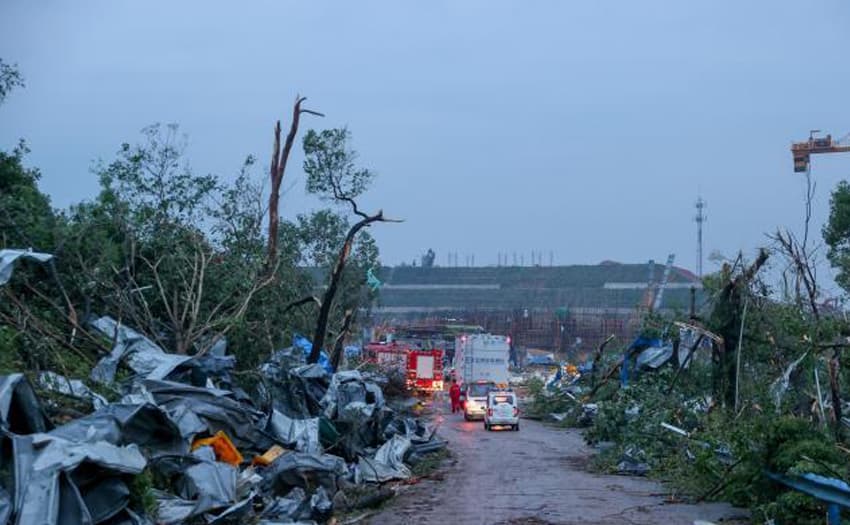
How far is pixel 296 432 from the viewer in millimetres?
17609

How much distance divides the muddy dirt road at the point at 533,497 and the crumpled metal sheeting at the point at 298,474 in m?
1.05

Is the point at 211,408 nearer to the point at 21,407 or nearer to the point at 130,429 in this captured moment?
the point at 130,429

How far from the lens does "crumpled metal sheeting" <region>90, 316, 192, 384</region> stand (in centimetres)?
1602

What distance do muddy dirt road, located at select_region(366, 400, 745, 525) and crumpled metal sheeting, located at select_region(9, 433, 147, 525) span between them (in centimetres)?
460

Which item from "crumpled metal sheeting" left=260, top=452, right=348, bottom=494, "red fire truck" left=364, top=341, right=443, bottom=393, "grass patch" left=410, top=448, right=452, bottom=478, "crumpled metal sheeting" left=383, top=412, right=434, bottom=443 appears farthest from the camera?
"red fire truck" left=364, top=341, right=443, bottom=393

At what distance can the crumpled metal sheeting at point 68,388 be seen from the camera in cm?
1301

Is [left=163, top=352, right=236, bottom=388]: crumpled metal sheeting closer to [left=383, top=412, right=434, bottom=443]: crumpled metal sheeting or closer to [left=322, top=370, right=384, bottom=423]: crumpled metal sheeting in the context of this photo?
[left=322, top=370, right=384, bottom=423]: crumpled metal sheeting

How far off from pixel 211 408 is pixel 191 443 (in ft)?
3.93

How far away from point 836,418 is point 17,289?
13.0 metres

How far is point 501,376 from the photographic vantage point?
52.7m

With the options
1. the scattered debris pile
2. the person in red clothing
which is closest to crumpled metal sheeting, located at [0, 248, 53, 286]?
the scattered debris pile

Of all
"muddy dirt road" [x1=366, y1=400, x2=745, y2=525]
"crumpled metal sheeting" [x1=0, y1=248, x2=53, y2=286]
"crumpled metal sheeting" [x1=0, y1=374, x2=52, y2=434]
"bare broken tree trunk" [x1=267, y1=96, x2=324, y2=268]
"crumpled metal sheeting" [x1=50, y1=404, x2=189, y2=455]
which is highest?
"bare broken tree trunk" [x1=267, y1=96, x2=324, y2=268]

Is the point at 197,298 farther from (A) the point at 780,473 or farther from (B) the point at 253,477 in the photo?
(A) the point at 780,473

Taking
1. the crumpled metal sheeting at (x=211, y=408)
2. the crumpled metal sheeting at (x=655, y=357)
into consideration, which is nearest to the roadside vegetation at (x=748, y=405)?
the crumpled metal sheeting at (x=655, y=357)
